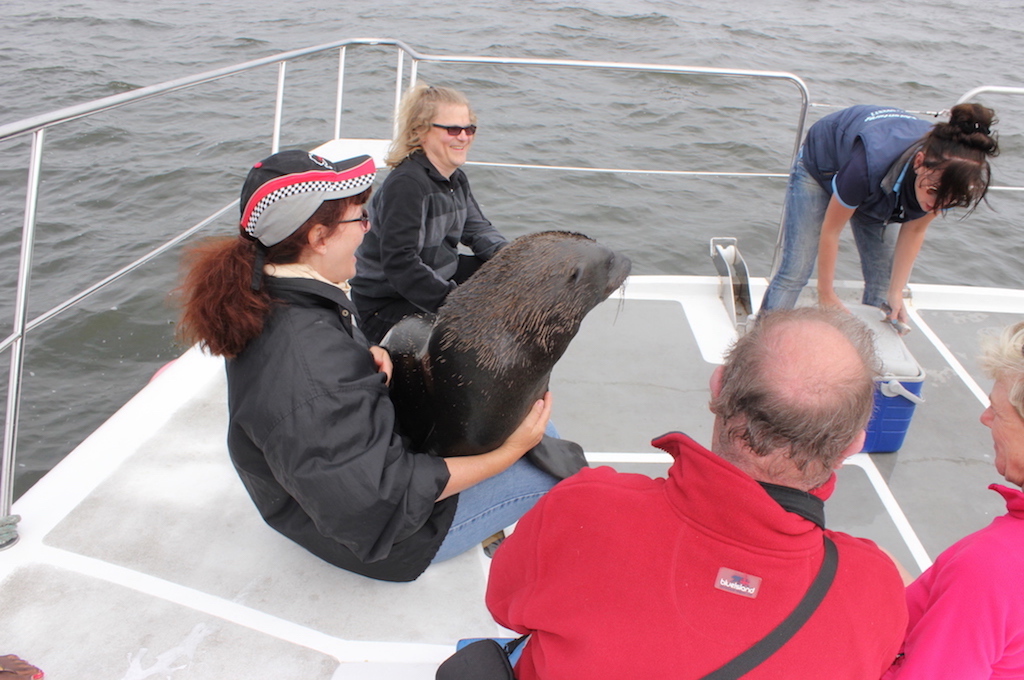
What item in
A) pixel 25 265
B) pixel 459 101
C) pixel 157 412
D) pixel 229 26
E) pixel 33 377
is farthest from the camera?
pixel 229 26

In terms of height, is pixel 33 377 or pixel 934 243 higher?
pixel 934 243

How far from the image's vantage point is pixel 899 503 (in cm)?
326

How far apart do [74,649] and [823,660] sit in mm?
1969

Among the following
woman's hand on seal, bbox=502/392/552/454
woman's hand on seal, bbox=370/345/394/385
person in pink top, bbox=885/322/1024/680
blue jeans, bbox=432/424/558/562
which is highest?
person in pink top, bbox=885/322/1024/680

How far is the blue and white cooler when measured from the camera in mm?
3275

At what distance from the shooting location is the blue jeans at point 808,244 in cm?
394

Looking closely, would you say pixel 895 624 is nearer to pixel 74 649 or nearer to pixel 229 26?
pixel 74 649

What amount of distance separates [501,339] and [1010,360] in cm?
124

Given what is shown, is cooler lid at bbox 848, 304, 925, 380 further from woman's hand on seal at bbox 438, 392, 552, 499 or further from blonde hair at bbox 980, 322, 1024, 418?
woman's hand on seal at bbox 438, 392, 552, 499

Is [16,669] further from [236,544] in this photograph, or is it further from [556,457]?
[556,457]

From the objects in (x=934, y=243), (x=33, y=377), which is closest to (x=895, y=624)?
(x=33, y=377)

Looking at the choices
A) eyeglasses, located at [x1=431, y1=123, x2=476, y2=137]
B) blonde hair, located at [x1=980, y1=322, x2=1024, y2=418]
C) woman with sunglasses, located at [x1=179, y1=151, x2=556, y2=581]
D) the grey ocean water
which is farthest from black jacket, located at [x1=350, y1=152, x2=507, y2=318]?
the grey ocean water

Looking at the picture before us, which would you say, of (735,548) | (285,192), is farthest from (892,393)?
(285,192)

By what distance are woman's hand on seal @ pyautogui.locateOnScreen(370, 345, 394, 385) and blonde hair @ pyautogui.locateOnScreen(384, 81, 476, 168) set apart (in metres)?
1.36
